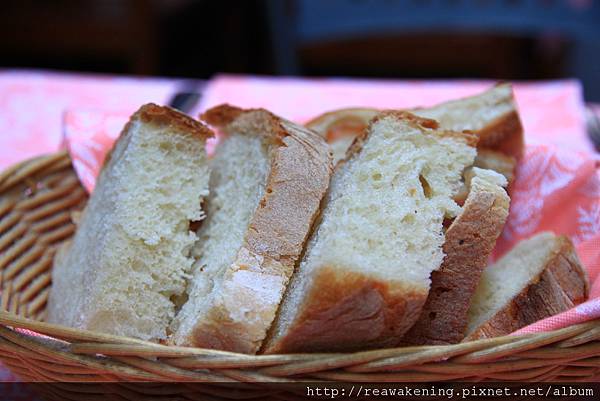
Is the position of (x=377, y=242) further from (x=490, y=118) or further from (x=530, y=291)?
(x=490, y=118)

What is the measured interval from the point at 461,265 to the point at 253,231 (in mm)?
351

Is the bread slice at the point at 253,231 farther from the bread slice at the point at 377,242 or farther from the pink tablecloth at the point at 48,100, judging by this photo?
the pink tablecloth at the point at 48,100

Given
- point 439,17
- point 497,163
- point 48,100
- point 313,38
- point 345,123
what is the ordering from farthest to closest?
point 313,38 → point 439,17 → point 48,100 → point 345,123 → point 497,163

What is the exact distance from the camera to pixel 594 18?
2.44 m

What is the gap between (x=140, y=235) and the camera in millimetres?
1166

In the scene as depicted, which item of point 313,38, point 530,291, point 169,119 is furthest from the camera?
point 313,38

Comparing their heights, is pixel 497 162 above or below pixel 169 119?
above

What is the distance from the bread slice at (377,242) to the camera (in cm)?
92

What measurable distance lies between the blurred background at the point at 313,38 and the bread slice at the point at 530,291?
1.52 m

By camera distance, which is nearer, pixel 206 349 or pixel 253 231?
pixel 206 349

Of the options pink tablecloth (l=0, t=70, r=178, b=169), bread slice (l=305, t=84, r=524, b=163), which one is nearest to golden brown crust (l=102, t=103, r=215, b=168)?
bread slice (l=305, t=84, r=524, b=163)

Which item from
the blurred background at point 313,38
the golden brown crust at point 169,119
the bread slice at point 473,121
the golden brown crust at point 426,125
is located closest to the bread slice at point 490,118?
the bread slice at point 473,121

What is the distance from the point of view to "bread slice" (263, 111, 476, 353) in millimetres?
923

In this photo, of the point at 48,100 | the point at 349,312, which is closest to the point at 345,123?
the point at 349,312
